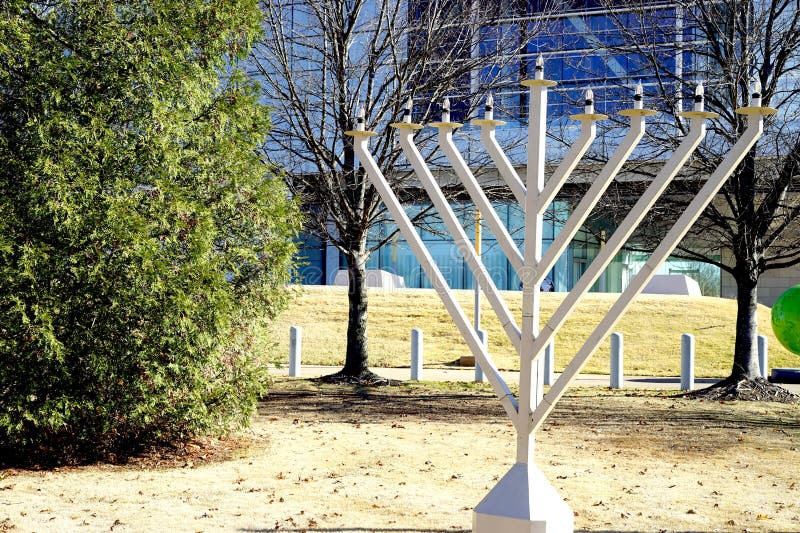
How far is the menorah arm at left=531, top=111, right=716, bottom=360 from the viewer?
487 centimetres

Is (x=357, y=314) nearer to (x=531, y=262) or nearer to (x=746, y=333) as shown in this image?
(x=746, y=333)

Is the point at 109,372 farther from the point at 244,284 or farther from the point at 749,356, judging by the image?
the point at 749,356

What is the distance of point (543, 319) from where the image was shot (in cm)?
2431

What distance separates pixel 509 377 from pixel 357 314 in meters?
3.58

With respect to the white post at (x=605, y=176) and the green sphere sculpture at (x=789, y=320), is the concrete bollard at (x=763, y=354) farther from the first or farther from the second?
the white post at (x=605, y=176)

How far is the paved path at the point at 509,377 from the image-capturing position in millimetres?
16531

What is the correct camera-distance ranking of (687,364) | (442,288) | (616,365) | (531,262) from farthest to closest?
(616,365) < (687,364) < (442,288) < (531,262)

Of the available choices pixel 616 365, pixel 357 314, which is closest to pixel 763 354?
pixel 616 365

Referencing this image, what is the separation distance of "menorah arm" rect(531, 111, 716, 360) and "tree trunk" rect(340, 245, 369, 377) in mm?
10185

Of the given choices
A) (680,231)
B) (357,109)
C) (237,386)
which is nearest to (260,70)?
(357,109)

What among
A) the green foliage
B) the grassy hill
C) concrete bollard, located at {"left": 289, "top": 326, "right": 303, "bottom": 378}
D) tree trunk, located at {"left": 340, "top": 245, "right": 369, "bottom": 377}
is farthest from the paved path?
the green foliage

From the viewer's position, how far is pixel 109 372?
8.23 m

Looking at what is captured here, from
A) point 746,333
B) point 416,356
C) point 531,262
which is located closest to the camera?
point 531,262

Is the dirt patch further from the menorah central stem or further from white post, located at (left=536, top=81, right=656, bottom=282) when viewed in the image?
white post, located at (left=536, top=81, right=656, bottom=282)
